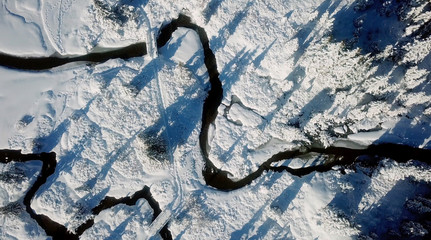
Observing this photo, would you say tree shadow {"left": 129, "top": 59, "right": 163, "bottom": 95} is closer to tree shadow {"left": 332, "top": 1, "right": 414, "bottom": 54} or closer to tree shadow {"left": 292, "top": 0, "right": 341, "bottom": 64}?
tree shadow {"left": 292, "top": 0, "right": 341, "bottom": 64}

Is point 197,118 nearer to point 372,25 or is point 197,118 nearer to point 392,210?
point 372,25

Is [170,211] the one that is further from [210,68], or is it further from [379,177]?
[379,177]

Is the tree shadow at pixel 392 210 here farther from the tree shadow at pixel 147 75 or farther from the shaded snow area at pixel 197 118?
the tree shadow at pixel 147 75

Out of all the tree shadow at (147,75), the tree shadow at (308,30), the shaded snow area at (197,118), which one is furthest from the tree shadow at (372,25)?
the tree shadow at (147,75)

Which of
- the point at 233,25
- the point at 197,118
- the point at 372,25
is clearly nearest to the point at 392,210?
the point at 372,25

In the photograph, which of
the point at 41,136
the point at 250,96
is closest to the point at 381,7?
the point at 250,96

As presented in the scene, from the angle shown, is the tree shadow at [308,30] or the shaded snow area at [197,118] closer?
the shaded snow area at [197,118]

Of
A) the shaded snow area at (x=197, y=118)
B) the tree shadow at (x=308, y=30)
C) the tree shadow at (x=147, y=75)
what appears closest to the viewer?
the shaded snow area at (x=197, y=118)

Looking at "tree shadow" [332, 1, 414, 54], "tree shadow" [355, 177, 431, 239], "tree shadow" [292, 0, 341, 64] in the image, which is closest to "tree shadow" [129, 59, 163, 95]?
"tree shadow" [292, 0, 341, 64]
